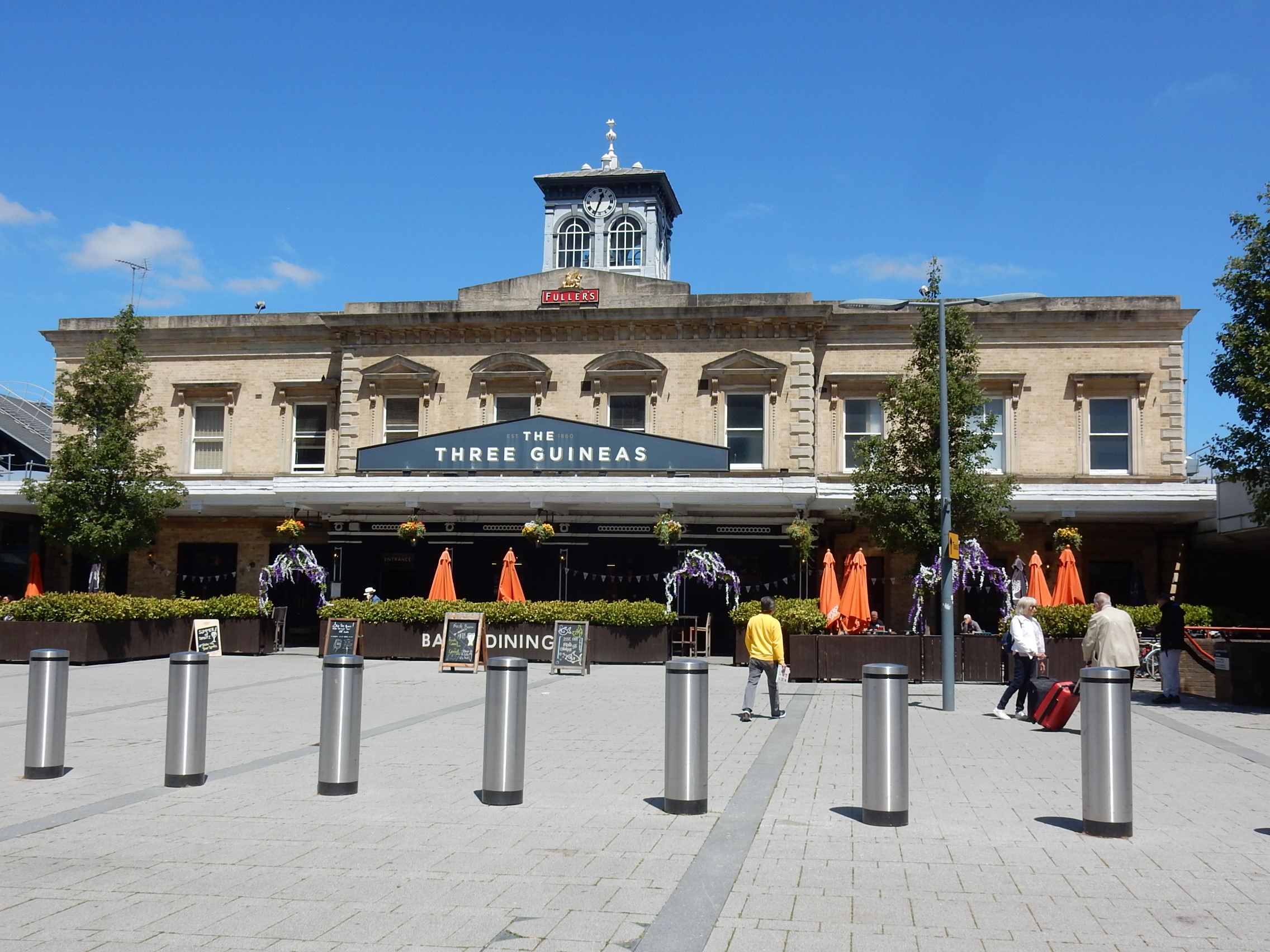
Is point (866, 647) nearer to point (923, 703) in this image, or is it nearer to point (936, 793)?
point (923, 703)

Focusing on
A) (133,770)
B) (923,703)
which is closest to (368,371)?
(923,703)

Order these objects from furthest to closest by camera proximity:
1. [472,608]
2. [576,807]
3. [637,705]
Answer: [472,608]
[637,705]
[576,807]

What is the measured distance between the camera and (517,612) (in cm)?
2347

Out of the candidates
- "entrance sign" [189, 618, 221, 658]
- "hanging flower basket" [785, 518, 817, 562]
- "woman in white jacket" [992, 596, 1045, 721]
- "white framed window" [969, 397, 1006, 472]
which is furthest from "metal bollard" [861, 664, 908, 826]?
"white framed window" [969, 397, 1006, 472]

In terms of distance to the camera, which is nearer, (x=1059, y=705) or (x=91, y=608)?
(x=1059, y=705)

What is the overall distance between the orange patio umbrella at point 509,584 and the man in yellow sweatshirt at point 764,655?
10262 mm

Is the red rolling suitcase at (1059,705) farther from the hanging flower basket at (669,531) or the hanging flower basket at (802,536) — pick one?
the hanging flower basket at (669,531)

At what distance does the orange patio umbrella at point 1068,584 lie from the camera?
71.4 ft

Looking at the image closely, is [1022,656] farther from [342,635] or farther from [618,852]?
[342,635]

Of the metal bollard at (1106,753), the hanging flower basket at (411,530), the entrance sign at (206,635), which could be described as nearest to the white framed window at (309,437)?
the hanging flower basket at (411,530)

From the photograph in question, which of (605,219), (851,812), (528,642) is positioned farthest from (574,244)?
(851,812)

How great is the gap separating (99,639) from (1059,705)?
17.2 meters

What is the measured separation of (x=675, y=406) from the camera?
2769 centimetres

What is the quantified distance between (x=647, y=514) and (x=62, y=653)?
59.5 feet
